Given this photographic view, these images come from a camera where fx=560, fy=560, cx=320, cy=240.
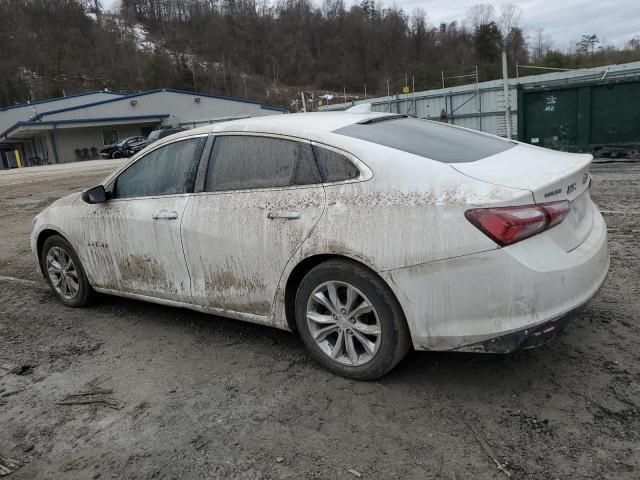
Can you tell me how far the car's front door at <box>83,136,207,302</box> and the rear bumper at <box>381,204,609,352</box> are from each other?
1767 millimetres

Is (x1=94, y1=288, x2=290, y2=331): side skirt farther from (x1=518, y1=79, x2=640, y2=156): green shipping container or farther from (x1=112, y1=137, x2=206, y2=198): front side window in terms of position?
(x1=518, y1=79, x2=640, y2=156): green shipping container

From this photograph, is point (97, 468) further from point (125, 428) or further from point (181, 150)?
point (181, 150)

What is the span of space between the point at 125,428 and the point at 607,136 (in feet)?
46.1

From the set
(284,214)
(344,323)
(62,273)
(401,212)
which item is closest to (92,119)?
(62,273)

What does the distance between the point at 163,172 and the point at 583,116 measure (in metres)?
12.9

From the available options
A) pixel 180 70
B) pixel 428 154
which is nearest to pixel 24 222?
pixel 428 154

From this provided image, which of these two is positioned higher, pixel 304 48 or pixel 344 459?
pixel 304 48

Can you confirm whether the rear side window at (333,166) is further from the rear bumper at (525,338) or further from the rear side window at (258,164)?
the rear bumper at (525,338)

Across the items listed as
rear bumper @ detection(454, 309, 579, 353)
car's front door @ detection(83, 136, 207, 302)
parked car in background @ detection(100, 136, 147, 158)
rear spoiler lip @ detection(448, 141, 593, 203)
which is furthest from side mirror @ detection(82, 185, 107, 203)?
parked car in background @ detection(100, 136, 147, 158)

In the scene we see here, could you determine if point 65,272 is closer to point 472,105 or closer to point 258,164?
point 258,164

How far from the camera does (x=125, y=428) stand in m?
3.10

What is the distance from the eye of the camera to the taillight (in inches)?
109

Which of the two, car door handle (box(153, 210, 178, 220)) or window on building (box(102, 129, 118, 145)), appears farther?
window on building (box(102, 129, 118, 145))

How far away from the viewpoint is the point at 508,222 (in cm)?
276
